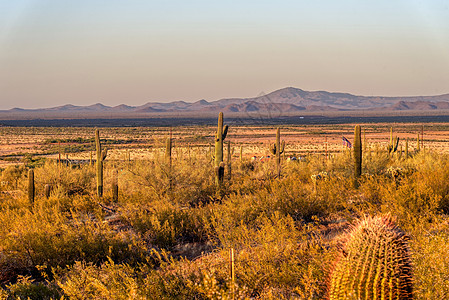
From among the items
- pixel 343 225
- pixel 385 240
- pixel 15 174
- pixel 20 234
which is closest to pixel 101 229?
pixel 20 234

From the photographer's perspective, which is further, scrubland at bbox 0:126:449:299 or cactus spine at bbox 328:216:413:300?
scrubland at bbox 0:126:449:299

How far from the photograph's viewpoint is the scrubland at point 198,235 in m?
6.05

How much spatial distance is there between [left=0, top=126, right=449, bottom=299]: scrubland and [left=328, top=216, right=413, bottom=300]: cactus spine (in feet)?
1.19

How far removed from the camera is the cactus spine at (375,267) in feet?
13.8

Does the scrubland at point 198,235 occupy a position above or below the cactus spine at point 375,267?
below

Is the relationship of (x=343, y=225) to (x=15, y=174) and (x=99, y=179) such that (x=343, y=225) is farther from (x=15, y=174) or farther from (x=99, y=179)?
(x=15, y=174)

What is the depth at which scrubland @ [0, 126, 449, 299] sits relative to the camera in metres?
6.05

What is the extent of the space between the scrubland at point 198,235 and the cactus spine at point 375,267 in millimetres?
362

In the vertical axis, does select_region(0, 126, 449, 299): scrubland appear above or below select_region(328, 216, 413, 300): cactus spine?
below

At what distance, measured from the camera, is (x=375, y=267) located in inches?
167

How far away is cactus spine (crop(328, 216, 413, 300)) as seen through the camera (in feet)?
13.8

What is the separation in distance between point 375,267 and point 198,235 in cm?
631

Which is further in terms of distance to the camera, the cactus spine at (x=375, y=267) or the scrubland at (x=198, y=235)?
the scrubland at (x=198, y=235)

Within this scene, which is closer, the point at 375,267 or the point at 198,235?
the point at 375,267
